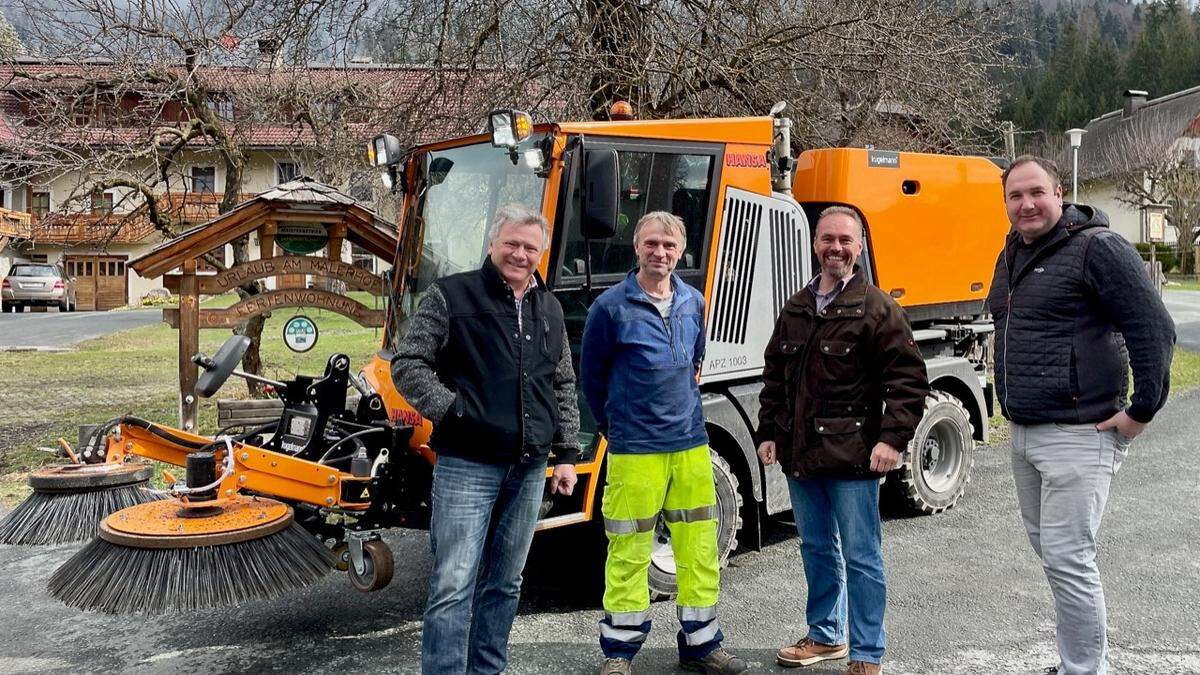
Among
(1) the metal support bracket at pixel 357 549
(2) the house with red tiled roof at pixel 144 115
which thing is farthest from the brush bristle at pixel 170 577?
(2) the house with red tiled roof at pixel 144 115

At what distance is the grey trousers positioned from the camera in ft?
11.6

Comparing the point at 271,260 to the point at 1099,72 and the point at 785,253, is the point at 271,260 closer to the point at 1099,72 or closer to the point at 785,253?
the point at 785,253

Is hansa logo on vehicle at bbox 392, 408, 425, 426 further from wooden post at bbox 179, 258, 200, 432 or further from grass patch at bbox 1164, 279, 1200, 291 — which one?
grass patch at bbox 1164, 279, 1200, 291

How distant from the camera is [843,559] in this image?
13.4ft

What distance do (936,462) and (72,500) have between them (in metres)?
5.43

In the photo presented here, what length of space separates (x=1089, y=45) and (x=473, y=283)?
86352mm

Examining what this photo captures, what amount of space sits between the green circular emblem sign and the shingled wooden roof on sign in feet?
2.79

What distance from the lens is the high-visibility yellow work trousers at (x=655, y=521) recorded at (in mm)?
3965

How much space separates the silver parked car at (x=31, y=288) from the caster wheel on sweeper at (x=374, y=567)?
3384 cm

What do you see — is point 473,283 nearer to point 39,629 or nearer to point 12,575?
point 39,629

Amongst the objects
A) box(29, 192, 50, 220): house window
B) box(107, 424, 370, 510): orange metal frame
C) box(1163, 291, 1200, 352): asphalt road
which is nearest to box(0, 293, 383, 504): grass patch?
box(107, 424, 370, 510): orange metal frame

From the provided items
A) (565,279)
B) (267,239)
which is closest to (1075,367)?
(565,279)

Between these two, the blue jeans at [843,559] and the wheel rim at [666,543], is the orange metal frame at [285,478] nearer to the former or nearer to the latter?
the wheel rim at [666,543]

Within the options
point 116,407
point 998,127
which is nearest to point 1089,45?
point 998,127
